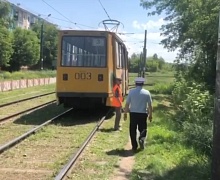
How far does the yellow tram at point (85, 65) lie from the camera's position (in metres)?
16.4

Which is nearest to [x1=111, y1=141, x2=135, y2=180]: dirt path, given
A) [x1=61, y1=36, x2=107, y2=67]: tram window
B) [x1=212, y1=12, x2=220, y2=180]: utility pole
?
[x1=212, y1=12, x2=220, y2=180]: utility pole

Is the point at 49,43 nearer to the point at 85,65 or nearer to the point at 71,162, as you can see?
the point at 85,65

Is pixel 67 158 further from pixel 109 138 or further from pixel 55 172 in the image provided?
pixel 109 138

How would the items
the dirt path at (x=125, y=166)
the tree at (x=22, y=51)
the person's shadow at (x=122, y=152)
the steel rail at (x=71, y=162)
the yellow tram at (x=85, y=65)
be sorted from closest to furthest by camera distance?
the steel rail at (x=71, y=162) → the dirt path at (x=125, y=166) → the person's shadow at (x=122, y=152) → the yellow tram at (x=85, y=65) → the tree at (x=22, y=51)

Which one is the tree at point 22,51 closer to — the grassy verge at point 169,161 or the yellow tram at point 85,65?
the yellow tram at point 85,65

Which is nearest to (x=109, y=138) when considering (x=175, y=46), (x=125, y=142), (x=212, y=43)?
(x=125, y=142)

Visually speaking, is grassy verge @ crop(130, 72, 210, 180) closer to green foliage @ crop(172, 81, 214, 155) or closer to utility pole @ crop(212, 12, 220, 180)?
green foliage @ crop(172, 81, 214, 155)

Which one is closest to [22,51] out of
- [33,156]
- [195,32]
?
[195,32]

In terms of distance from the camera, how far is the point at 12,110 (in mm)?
19406

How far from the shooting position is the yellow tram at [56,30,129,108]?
1641 cm

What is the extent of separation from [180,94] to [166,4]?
496 inches

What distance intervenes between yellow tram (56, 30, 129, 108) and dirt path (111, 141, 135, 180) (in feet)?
20.0

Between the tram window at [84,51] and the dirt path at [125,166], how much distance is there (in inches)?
254

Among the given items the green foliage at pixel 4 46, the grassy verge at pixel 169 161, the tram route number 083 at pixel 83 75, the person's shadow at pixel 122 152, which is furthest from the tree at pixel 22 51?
the person's shadow at pixel 122 152
